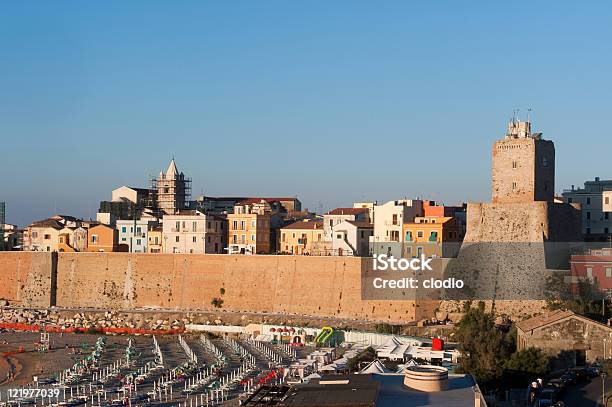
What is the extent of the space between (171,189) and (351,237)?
20325 millimetres

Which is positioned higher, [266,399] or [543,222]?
[543,222]

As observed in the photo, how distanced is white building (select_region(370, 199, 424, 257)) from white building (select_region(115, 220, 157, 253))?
16332 millimetres

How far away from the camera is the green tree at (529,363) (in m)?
35.6

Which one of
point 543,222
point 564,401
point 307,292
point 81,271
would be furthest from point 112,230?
point 564,401

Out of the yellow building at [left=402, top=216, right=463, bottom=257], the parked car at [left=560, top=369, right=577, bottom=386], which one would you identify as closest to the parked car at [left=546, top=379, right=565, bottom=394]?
the parked car at [left=560, top=369, right=577, bottom=386]

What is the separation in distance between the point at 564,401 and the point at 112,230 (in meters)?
45.4

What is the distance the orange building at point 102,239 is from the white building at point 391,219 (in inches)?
696

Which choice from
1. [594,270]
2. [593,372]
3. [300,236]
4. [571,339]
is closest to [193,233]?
[300,236]

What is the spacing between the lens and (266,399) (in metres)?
25.9

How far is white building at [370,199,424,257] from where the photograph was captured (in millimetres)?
64312

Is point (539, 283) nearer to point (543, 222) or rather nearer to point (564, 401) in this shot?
point (543, 222)

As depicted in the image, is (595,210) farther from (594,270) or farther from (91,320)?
(91,320)

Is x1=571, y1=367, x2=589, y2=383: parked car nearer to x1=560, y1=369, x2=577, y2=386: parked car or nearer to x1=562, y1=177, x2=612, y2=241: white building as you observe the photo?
x1=560, y1=369, x2=577, y2=386: parked car

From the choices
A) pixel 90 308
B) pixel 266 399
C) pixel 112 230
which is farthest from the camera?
pixel 112 230
